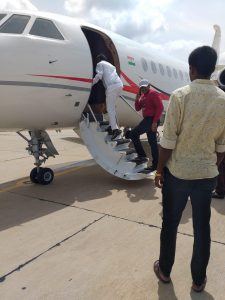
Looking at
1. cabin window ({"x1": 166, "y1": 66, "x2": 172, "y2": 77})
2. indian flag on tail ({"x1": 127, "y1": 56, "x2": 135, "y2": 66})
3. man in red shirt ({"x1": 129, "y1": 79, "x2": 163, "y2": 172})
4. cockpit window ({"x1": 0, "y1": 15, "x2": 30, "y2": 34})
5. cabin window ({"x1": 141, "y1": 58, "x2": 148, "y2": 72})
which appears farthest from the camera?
cabin window ({"x1": 166, "y1": 66, "x2": 172, "y2": 77})

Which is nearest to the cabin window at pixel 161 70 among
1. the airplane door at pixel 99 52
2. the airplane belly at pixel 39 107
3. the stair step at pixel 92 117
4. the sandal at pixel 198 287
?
the airplane door at pixel 99 52

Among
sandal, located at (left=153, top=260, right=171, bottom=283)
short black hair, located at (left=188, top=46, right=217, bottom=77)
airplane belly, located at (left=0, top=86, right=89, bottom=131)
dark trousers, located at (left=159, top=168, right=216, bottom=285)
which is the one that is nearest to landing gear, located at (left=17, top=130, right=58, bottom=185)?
airplane belly, located at (left=0, top=86, right=89, bottom=131)

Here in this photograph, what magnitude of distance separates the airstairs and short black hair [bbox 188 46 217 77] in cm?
416

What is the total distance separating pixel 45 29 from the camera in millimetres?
6441

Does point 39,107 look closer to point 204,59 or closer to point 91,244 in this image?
point 91,244

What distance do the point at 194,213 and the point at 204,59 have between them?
1.38 meters

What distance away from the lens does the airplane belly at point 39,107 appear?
18.9 feet

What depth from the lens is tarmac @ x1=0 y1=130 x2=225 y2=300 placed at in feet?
10.5

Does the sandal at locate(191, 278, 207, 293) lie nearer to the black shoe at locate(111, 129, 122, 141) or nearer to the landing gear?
the black shoe at locate(111, 129, 122, 141)

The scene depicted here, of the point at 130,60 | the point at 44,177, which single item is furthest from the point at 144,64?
the point at 44,177

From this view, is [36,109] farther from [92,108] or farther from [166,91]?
[166,91]

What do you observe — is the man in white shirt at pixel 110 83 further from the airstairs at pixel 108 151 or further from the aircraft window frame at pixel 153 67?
the aircraft window frame at pixel 153 67

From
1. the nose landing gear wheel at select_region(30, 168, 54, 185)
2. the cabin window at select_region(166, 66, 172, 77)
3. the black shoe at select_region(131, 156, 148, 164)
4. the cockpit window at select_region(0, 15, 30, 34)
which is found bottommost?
the nose landing gear wheel at select_region(30, 168, 54, 185)

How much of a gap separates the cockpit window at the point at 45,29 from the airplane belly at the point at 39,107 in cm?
106
